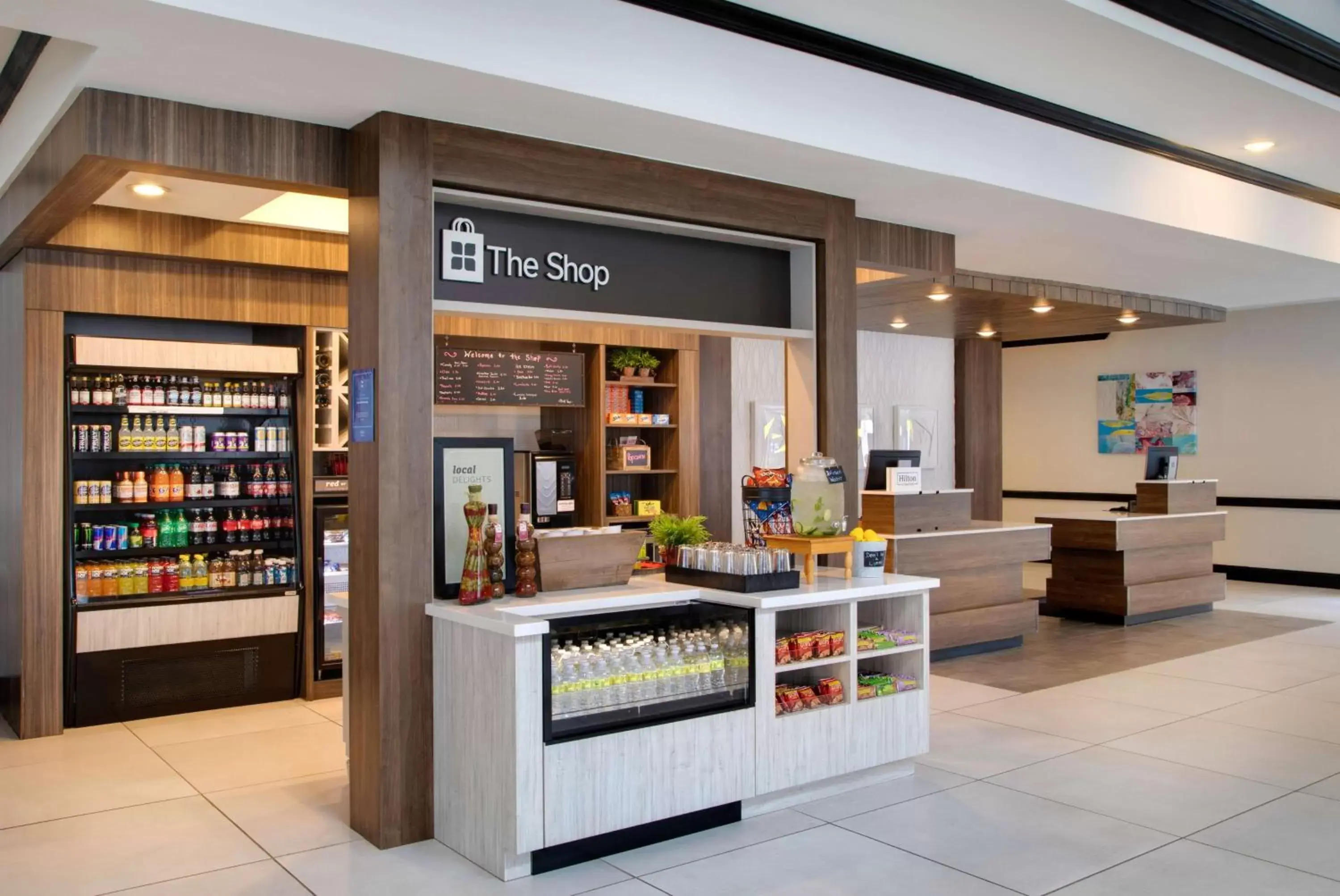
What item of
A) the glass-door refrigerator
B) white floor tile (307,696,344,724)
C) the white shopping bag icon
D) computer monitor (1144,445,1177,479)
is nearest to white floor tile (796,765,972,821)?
the white shopping bag icon

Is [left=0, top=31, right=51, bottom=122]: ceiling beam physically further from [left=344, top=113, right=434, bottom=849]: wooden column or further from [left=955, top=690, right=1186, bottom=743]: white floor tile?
[left=955, top=690, right=1186, bottom=743]: white floor tile

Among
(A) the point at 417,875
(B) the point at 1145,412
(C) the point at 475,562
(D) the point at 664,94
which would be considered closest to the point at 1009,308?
(B) the point at 1145,412

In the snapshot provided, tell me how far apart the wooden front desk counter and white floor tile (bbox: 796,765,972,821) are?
0.17ft

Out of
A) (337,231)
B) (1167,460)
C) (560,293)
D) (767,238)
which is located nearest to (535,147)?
(560,293)

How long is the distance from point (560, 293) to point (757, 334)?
1200 millimetres

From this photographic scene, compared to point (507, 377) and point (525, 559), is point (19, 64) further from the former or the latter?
point (507, 377)

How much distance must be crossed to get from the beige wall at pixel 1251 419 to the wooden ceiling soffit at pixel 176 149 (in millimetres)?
10611

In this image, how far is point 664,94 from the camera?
13.3 feet

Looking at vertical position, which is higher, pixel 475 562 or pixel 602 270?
pixel 602 270

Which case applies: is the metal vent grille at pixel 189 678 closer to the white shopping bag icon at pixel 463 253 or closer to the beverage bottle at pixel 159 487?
the beverage bottle at pixel 159 487

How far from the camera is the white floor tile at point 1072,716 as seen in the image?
555 centimetres

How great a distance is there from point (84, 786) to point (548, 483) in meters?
3.43

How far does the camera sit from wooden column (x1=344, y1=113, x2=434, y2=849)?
13.2 feet

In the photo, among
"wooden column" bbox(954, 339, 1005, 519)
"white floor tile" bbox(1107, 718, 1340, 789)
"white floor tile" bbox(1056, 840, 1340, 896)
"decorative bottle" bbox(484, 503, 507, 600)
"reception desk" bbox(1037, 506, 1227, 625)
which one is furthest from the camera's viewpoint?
"wooden column" bbox(954, 339, 1005, 519)
